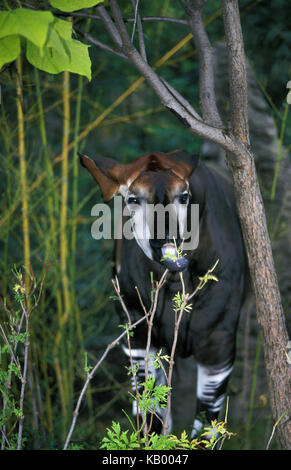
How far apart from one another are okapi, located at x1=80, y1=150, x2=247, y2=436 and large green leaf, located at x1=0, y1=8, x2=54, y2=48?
595 mm

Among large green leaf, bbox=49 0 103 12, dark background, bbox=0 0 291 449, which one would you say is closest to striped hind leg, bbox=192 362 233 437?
dark background, bbox=0 0 291 449

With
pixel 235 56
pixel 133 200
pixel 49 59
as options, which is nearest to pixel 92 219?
pixel 133 200

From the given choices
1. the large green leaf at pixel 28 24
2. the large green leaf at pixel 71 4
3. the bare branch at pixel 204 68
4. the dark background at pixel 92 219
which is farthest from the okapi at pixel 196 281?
the large green leaf at pixel 28 24

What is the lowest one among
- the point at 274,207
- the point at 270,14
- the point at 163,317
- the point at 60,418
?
the point at 60,418

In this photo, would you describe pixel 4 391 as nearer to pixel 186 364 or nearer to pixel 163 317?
pixel 163 317

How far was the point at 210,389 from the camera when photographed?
1847mm

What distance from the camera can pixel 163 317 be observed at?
5.89 feet

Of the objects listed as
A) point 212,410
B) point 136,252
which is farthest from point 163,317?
point 212,410

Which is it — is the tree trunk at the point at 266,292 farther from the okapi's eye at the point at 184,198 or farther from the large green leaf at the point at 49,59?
the large green leaf at the point at 49,59

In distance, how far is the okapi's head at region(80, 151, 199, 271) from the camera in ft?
4.76

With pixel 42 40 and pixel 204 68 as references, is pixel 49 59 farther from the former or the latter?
pixel 204 68

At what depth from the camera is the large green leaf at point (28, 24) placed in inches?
39.8

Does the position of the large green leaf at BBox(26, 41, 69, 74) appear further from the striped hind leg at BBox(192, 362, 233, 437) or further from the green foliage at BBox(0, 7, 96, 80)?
the striped hind leg at BBox(192, 362, 233, 437)

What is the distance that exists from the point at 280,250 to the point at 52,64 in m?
1.66
